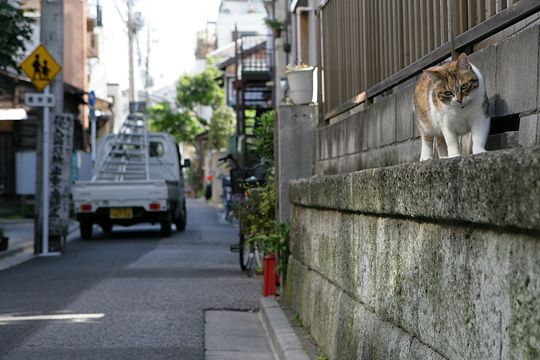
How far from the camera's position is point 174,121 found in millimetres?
57562

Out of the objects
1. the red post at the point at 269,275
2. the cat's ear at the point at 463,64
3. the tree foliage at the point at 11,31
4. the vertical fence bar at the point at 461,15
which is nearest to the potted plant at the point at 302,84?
the red post at the point at 269,275

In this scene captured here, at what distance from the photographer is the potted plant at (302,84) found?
9.20 metres

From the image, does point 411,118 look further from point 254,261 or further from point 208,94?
point 208,94

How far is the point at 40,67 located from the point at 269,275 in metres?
8.33

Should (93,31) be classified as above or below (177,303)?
above

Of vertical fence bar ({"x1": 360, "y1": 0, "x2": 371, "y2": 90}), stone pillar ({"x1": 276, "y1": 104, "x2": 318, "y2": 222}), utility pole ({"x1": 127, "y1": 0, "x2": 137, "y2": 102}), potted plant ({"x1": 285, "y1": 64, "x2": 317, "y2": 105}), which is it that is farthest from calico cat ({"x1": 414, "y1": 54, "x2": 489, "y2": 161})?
utility pole ({"x1": 127, "y1": 0, "x2": 137, "y2": 102})

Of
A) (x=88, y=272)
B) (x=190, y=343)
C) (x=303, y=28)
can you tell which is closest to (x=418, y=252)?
(x=190, y=343)

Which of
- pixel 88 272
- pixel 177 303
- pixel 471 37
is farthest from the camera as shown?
pixel 88 272

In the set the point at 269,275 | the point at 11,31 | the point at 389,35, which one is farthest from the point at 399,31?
the point at 11,31

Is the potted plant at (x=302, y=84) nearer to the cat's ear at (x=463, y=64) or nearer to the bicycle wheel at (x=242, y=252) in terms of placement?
the bicycle wheel at (x=242, y=252)

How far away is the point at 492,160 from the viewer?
2760 mm

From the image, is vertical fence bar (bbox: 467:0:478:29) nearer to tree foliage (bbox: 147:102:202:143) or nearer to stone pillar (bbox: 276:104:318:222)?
stone pillar (bbox: 276:104:318:222)

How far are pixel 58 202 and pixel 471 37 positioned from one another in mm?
13240

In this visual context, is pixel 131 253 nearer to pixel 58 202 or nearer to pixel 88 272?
pixel 58 202
